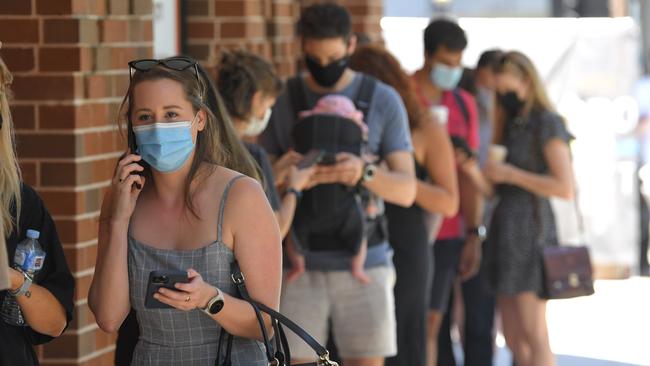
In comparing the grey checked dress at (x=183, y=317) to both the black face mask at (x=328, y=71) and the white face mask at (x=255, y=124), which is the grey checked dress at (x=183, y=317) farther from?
the black face mask at (x=328, y=71)

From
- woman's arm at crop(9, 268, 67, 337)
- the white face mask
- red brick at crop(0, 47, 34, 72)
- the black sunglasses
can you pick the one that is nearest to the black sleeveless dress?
the white face mask

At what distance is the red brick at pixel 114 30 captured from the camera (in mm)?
5105

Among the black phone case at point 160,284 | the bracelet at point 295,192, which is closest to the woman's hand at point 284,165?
the bracelet at point 295,192

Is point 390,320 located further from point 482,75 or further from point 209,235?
point 482,75

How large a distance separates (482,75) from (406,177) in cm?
343

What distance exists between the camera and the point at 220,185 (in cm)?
378

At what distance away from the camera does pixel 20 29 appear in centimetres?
495

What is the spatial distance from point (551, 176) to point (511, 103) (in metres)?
0.45

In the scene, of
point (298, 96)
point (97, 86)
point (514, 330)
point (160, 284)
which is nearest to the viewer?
point (160, 284)

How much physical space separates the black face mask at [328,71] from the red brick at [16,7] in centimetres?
125

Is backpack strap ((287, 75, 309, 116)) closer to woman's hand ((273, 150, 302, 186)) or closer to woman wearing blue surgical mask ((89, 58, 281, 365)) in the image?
woman's hand ((273, 150, 302, 186))

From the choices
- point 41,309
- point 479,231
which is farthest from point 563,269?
point 41,309

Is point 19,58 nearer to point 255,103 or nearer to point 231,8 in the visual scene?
point 255,103

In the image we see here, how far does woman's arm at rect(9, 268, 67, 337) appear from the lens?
356 centimetres
